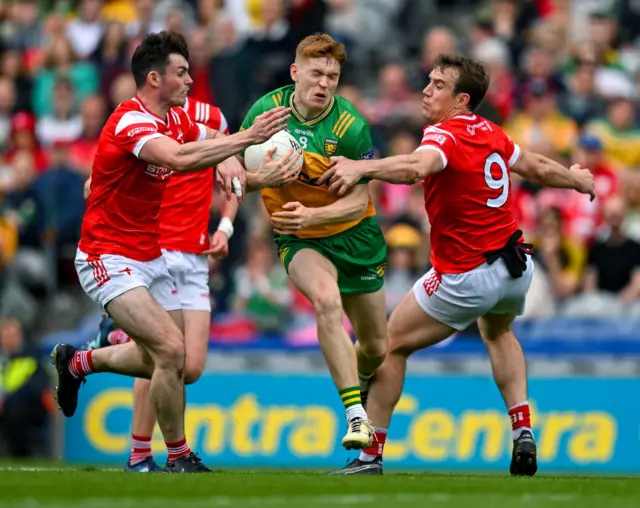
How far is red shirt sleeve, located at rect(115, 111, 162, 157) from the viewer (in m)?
10.4

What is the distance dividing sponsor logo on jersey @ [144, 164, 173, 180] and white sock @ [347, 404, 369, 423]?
2.18 metres

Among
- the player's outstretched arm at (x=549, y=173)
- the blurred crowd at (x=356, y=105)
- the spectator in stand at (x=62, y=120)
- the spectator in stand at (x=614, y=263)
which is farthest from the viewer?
the spectator in stand at (x=62, y=120)

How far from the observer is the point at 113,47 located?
2067 centimetres

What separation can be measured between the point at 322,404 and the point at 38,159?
6.19m

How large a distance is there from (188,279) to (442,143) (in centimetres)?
264

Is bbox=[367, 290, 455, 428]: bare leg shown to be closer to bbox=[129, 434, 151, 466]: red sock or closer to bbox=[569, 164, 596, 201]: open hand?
bbox=[569, 164, 596, 201]: open hand

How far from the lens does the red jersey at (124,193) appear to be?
10562 millimetres

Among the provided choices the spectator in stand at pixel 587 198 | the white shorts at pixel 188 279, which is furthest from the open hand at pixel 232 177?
the spectator in stand at pixel 587 198

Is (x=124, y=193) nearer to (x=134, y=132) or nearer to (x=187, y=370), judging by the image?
(x=134, y=132)

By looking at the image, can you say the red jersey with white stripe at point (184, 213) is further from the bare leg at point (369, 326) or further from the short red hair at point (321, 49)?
the bare leg at point (369, 326)

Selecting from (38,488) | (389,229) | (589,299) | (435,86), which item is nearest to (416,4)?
(389,229)

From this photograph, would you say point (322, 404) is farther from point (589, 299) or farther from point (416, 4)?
point (416, 4)

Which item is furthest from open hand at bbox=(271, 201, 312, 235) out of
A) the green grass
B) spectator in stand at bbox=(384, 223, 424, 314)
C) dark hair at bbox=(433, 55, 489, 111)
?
spectator in stand at bbox=(384, 223, 424, 314)

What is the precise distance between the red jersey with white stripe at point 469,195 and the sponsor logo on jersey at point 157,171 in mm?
1909
